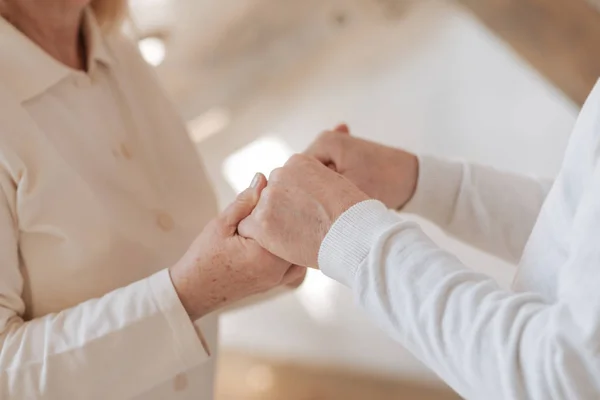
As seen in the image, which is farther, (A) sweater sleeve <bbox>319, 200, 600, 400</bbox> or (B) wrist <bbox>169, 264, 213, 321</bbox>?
(B) wrist <bbox>169, 264, 213, 321</bbox>

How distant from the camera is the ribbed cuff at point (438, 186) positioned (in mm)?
845

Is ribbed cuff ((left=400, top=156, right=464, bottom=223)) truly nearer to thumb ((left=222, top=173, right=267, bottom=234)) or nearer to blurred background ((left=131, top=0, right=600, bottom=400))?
thumb ((left=222, top=173, right=267, bottom=234))

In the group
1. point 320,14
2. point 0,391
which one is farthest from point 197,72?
point 0,391

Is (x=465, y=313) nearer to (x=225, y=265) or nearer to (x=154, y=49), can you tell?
(x=225, y=265)

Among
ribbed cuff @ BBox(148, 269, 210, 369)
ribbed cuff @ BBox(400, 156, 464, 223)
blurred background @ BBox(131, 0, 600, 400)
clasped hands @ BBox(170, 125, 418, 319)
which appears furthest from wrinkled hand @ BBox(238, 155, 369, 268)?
blurred background @ BBox(131, 0, 600, 400)

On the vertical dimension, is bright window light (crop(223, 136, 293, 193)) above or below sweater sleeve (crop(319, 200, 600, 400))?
below

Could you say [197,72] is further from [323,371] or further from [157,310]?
[157,310]

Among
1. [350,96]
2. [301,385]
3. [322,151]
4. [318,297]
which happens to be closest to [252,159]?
[350,96]

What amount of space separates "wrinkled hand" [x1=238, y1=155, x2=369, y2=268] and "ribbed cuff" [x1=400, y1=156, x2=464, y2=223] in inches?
8.6

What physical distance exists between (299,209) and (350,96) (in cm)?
141

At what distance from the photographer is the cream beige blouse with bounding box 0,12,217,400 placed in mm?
684

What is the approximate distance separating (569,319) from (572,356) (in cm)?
3

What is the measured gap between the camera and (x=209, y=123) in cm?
206

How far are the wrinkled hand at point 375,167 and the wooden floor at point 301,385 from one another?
747mm
